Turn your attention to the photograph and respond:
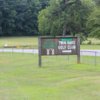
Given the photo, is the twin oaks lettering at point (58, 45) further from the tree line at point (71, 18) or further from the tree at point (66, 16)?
the tree at point (66, 16)

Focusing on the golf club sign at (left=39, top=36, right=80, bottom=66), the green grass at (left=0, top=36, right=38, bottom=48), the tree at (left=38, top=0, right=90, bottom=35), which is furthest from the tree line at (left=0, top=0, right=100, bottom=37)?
the golf club sign at (left=39, top=36, right=80, bottom=66)

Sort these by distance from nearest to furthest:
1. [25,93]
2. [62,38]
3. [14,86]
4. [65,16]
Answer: [25,93] → [14,86] → [62,38] → [65,16]

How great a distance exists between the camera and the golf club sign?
1157 inches

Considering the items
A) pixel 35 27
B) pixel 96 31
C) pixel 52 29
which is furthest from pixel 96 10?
pixel 35 27

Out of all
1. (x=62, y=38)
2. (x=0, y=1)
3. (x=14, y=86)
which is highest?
(x=0, y=1)

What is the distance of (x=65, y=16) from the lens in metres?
82.6

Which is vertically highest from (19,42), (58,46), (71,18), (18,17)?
(18,17)

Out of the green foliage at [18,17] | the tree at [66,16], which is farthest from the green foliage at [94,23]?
the green foliage at [18,17]

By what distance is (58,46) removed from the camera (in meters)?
29.5

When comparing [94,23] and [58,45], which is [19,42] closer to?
[94,23]

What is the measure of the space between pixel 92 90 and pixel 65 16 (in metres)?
67.1

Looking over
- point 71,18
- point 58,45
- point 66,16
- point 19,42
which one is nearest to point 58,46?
point 58,45

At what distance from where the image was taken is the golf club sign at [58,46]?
29.4m

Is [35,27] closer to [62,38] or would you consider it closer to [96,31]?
[96,31]
